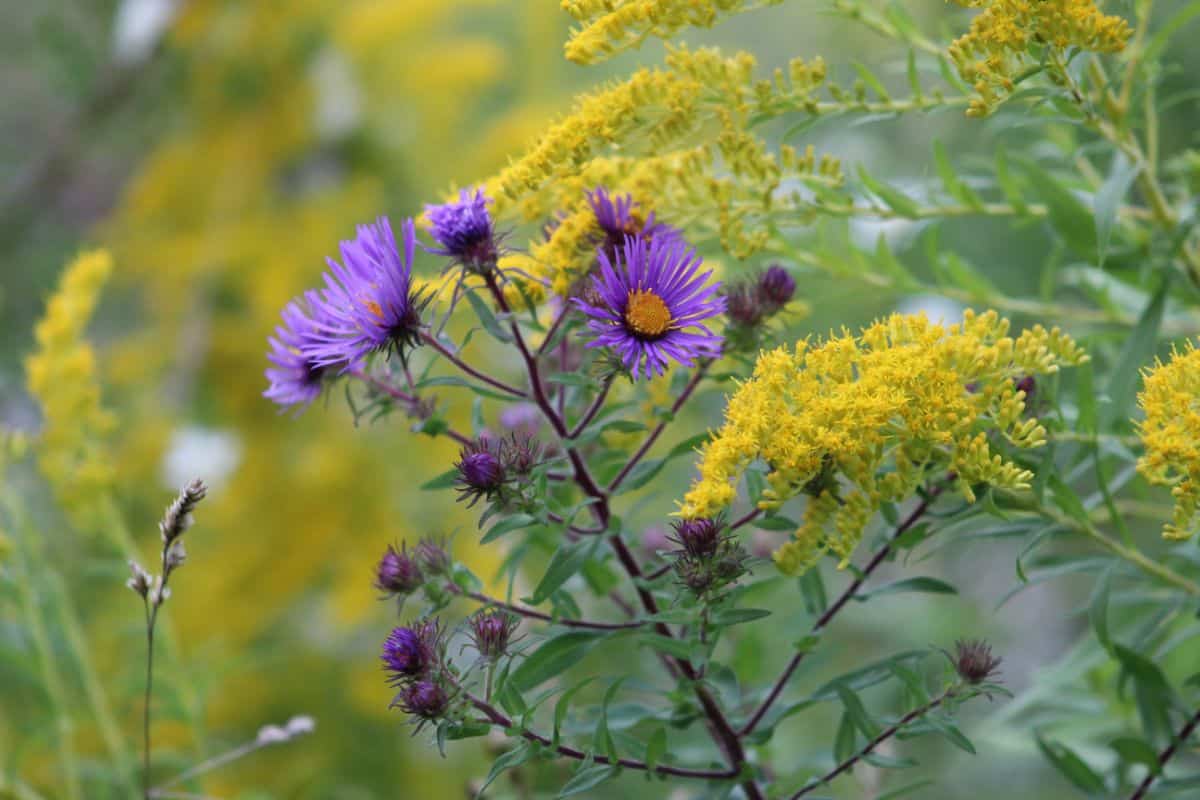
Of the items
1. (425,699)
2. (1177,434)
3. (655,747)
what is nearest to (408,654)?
(425,699)

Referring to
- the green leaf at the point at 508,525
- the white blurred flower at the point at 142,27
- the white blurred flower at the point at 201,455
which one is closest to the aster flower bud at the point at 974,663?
the green leaf at the point at 508,525

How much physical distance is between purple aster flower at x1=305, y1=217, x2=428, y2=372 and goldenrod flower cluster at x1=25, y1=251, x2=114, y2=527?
413 millimetres

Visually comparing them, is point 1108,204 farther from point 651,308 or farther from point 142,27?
point 142,27

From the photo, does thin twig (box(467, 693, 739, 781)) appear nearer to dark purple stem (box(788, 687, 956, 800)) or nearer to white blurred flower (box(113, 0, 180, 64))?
dark purple stem (box(788, 687, 956, 800))

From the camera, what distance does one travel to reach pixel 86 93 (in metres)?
1.65

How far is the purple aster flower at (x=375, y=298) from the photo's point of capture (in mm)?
488

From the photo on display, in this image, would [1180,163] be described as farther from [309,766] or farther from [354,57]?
[354,57]

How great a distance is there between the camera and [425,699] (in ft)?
1.46

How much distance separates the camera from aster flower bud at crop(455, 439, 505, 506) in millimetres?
472

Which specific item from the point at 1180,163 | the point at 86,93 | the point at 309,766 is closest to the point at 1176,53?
the point at 1180,163

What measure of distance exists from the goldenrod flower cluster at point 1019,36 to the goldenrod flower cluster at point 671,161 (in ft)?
0.30

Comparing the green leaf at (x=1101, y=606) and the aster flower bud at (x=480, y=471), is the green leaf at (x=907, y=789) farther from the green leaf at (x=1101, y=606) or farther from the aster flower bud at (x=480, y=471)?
the aster flower bud at (x=480, y=471)

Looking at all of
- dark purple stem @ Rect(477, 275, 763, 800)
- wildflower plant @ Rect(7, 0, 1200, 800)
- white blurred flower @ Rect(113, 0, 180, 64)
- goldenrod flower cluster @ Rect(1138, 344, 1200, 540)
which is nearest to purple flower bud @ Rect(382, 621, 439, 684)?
wildflower plant @ Rect(7, 0, 1200, 800)

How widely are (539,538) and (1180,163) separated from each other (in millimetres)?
474
